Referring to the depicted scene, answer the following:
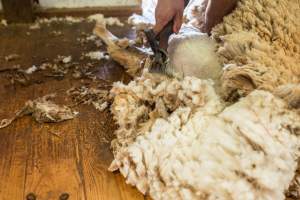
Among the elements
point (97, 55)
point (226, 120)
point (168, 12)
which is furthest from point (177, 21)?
point (97, 55)

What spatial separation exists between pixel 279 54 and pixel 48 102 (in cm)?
84

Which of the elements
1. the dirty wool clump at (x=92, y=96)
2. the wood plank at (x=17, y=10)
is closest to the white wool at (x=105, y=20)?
the wood plank at (x=17, y=10)

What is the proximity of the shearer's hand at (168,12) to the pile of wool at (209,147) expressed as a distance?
25 cm

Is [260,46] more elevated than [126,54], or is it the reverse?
[260,46]

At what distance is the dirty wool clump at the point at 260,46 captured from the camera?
1.01 m

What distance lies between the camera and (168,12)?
1189mm

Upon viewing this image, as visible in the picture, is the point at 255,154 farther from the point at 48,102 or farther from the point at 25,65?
the point at 25,65

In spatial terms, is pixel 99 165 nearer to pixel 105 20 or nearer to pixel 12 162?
pixel 12 162

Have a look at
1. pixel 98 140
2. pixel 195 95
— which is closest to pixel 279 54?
pixel 195 95

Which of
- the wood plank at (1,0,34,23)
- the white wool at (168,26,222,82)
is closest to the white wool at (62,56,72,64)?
the white wool at (168,26,222,82)

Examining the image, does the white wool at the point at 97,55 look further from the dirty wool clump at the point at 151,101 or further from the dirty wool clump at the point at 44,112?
the dirty wool clump at the point at 151,101

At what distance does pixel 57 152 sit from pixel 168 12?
0.57 meters

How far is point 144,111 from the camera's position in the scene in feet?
3.66

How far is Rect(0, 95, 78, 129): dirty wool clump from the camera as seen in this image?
1.25 metres
